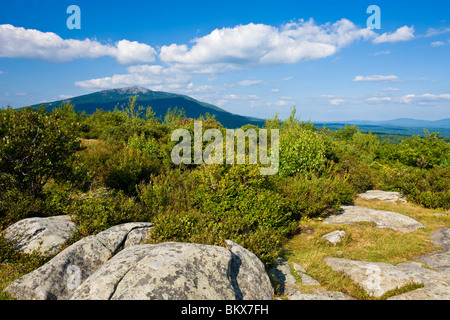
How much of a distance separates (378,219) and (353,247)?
133 inches

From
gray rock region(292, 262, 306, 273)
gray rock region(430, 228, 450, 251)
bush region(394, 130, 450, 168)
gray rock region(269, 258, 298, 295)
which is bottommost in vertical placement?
gray rock region(430, 228, 450, 251)

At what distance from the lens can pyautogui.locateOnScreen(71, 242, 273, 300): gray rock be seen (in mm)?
3764

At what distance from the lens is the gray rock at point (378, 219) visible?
10.9m

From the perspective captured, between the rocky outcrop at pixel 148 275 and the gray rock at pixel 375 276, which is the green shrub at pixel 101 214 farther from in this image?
the gray rock at pixel 375 276

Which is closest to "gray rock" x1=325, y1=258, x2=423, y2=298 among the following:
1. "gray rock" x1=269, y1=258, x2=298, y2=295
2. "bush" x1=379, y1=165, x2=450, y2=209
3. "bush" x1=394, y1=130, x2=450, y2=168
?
"gray rock" x1=269, y1=258, x2=298, y2=295

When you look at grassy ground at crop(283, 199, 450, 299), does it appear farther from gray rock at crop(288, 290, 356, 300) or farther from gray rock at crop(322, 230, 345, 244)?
gray rock at crop(288, 290, 356, 300)

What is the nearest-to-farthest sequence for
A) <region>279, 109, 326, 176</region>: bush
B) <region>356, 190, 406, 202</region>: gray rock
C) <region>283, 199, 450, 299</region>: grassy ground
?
<region>283, 199, 450, 299</region>: grassy ground < <region>356, 190, 406, 202</region>: gray rock < <region>279, 109, 326, 176</region>: bush

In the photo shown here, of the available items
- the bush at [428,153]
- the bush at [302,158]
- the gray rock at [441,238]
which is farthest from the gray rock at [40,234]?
the bush at [428,153]

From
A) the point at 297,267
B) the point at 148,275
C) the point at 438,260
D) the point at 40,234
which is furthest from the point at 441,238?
the point at 40,234

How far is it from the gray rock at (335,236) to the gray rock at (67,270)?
7.28 m

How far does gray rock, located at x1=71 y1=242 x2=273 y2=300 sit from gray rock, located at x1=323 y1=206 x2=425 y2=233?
25.7 ft

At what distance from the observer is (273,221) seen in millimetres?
9367

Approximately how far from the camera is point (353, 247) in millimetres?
9023
